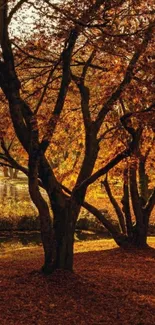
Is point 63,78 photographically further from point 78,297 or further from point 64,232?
point 78,297

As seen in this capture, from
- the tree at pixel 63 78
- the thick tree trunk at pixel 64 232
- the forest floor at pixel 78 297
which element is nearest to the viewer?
the forest floor at pixel 78 297

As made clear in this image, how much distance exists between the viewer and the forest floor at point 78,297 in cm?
910

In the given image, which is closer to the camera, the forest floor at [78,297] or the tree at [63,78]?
the forest floor at [78,297]

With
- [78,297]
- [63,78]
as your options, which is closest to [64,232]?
[78,297]

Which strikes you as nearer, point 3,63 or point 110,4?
point 110,4

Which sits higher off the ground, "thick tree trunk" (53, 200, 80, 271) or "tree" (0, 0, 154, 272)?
"tree" (0, 0, 154, 272)

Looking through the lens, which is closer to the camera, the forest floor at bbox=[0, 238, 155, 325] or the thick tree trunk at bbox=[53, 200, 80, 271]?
the forest floor at bbox=[0, 238, 155, 325]

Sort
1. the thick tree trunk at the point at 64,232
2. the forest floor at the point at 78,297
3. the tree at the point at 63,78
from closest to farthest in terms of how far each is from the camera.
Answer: the forest floor at the point at 78,297
the tree at the point at 63,78
the thick tree trunk at the point at 64,232

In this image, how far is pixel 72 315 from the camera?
9.26 m

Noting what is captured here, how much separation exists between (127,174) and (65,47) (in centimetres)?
846

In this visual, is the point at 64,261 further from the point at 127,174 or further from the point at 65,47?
the point at 127,174

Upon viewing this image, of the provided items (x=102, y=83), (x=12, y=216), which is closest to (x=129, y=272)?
(x=102, y=83)

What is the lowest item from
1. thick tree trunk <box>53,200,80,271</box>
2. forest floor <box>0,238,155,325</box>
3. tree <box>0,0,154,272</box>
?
forest floor <box>0,238,155,325</box>

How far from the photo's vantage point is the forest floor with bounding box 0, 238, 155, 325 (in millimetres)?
9102
